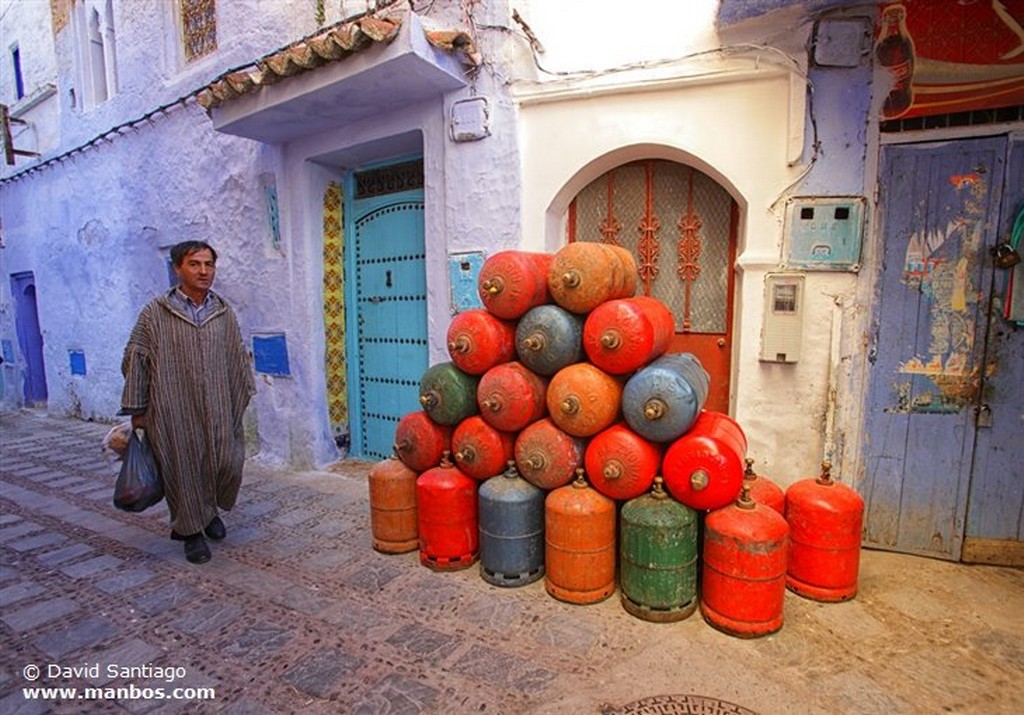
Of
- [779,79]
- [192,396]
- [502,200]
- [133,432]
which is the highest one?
[779,79]

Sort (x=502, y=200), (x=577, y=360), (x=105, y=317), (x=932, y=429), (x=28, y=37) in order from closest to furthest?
(x=577, y=360) < (x=932, y=429) < (x=502, y=200) < (x=105, y=317) < (x=28, y=37)

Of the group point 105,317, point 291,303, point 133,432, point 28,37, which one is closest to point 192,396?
point 133,432

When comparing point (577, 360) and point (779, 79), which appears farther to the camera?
point (779, 79)

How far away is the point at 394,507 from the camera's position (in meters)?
3.40

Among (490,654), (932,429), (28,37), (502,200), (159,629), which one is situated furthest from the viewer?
(28,37)

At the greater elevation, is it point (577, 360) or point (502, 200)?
point (502, 200)

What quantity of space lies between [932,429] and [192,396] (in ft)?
15.3

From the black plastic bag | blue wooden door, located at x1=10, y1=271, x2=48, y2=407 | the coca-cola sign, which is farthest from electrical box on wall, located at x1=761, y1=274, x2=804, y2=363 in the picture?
blue wooden door, located at x1=10, y1=271, x2=48, y2=407

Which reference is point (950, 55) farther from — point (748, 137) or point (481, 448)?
point (481, 448)

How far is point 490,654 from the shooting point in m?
2.43

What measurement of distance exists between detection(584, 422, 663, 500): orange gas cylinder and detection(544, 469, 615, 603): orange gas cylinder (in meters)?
0.10

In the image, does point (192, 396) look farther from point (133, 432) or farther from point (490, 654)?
point (490, 654)

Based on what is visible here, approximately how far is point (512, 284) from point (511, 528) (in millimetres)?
1359

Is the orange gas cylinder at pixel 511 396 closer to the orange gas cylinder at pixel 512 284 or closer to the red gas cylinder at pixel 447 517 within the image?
the orange gas cylinder at pixel 512 284
